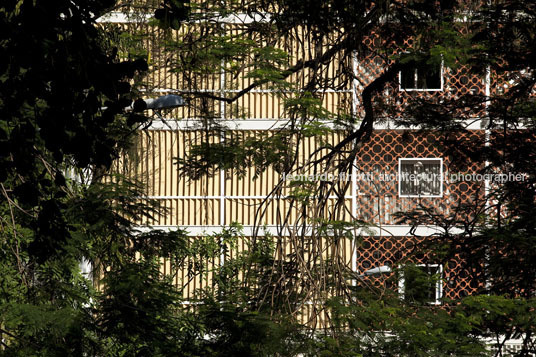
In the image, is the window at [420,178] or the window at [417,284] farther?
the window at [420,178]

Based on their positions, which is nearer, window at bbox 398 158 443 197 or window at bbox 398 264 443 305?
window at bbox 398 264 443 305

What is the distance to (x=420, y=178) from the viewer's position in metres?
15.1

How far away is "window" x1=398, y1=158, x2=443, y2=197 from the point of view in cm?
1491

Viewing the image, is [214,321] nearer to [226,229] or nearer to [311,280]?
[311,280]

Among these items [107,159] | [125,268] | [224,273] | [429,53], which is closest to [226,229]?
[224,273]

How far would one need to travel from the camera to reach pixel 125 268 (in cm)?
728

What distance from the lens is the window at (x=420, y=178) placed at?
14.9 meters

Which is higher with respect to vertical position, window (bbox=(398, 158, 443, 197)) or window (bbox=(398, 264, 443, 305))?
window (bbox=(398, 158, 443, 197))

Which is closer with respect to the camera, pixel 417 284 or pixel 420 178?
pixel 417 284

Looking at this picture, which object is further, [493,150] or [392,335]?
[493,150]

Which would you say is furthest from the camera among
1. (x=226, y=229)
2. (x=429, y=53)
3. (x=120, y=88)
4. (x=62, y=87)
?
(x=226, y=229)

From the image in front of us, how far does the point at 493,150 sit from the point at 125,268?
11.6 ft

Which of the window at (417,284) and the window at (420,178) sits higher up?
the window at (420,178)

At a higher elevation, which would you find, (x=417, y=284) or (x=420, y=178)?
(x=420, y=178)
